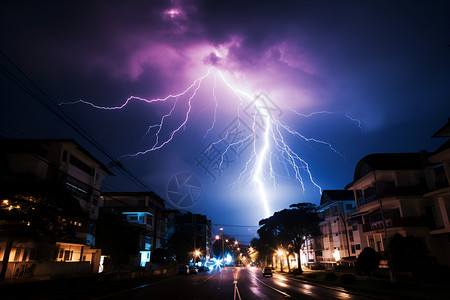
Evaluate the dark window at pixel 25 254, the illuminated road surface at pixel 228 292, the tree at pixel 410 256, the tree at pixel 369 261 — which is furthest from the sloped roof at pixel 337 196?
the dark window at pixel 25 254

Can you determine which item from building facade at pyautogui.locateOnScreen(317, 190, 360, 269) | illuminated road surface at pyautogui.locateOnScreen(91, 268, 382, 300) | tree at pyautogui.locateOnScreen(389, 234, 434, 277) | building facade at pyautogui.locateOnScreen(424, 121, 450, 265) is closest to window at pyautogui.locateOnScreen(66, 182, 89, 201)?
illuminated road surface at pyautogui.locateOnScreen(91, 268, 382, 300)

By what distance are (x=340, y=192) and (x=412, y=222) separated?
3392 centimetres

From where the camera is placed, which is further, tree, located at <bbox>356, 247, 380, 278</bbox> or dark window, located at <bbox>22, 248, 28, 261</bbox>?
dark window, located at <bbox>22, 248, 28, 261</bbox>

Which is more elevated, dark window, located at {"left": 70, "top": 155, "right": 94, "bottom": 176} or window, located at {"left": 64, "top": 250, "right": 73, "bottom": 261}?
dark window, located at {"left": 70, "top": 155, "right": 94, "bottom": 176}

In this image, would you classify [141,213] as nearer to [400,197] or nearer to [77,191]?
[77,191]

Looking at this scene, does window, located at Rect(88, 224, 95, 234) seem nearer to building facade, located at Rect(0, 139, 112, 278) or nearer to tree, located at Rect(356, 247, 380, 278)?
building facade, located at Rect(0, 139, 112, 278)

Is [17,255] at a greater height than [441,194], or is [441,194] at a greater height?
[441,194]

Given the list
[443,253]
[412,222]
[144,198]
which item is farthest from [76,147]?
[443,253]

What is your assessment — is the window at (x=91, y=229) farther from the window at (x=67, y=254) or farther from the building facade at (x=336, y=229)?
the building facade at (x=336, y=229)

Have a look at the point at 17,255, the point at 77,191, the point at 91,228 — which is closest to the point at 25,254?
the point at 17,255

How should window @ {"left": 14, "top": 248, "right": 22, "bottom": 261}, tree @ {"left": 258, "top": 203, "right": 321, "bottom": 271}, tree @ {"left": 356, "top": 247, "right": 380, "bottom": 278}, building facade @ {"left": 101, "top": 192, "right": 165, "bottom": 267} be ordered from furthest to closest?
building facade @ {"left": 101, "top": 192, "right": 165, "bottom": 267} → tree @ {"left": 258, "top": 203, "right": 321, "bottom": 271} → window @ {"left": 14, "top": 248, "right": 22, "bottom": 261} → tree @ {"left": 356, "top": 247, "right": 380, "bottom": 278}

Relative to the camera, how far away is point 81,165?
42.5 metres

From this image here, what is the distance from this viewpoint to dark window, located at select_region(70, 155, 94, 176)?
40.2 m

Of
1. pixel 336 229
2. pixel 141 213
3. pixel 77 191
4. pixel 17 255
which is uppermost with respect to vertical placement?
pixel 77 191
